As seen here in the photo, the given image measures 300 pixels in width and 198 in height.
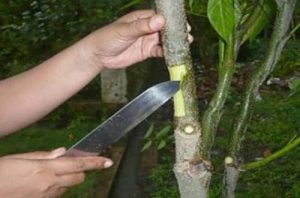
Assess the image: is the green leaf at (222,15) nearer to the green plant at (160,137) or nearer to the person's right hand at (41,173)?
the person's right hand at (41,173)

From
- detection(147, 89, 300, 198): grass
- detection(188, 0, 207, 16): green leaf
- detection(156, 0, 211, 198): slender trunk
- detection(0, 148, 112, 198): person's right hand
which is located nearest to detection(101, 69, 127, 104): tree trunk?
detection(147, 89, 300, 198): grass

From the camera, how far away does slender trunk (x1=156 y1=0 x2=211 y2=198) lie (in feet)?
2.64


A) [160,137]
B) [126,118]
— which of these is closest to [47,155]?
[126,118]

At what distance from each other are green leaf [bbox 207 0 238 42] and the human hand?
200mm

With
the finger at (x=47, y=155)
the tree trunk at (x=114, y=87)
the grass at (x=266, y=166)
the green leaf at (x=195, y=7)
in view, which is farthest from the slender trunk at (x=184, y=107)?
the tree trunk at (x=114, y=87)

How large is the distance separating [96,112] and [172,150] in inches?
23.5

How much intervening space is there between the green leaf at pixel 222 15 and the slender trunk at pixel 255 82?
6.4 inches

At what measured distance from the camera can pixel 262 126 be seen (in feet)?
10.6

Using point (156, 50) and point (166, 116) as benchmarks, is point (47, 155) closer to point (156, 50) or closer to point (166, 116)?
point (156, 50)

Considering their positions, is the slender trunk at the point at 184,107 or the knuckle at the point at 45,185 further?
the knuckle at the point at 45,185

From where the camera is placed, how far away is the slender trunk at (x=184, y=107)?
804mm

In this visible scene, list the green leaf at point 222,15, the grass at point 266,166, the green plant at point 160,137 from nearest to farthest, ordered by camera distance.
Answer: the green leaf at point 222,15 < the green plant at point 160,137 < the grass at point 266,166

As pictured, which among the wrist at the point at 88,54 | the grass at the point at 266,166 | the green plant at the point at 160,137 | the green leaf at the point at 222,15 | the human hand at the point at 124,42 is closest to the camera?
the green leaf at the point at 222,15

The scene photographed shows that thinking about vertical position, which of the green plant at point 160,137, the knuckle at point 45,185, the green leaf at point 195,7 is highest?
the green leaf at point 195,7
